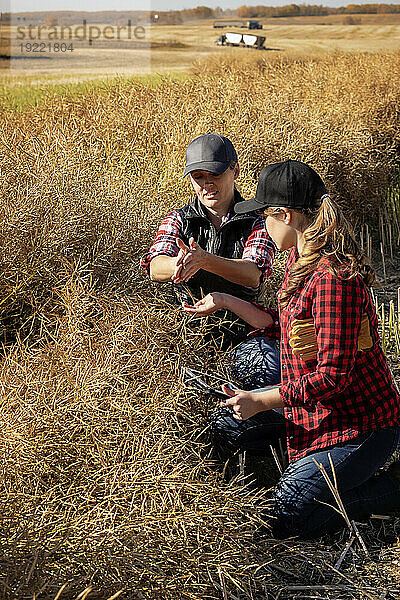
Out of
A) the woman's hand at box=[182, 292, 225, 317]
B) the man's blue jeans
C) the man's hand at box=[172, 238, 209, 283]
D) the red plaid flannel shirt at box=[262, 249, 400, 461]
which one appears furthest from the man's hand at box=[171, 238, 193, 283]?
the man's blue jeans

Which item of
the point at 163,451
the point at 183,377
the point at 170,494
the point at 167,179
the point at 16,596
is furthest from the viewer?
the point at 167,179

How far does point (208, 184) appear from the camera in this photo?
2.72m

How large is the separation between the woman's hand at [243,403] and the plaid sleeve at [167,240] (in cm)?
72

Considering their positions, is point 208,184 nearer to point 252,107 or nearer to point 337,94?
point 252,107

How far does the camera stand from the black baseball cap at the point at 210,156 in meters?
2.66

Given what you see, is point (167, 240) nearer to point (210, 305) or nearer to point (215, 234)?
point (215, 234)

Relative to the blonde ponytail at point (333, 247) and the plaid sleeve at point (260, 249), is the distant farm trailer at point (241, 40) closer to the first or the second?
the plaid sleeve at point (260, 249)

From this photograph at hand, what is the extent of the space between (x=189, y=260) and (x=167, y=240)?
0.33 m

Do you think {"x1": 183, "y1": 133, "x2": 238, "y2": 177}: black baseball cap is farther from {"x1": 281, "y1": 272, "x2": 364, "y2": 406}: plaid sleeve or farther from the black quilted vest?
{"x1": 281, "y1": 272, "x2": 364, "y2": 406}: plaid sleeve

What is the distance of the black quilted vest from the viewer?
2.71 metres

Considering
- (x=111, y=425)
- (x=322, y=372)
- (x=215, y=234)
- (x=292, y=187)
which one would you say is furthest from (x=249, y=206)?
(x=111, y=425)

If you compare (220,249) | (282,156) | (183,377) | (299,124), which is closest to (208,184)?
(220,249)

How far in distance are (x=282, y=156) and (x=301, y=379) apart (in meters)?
3.19

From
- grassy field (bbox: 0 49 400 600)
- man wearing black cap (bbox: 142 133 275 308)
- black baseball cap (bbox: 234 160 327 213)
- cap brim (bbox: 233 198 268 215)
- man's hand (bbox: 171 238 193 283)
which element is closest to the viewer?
grassy field (bbox: 0 49 400 600)
